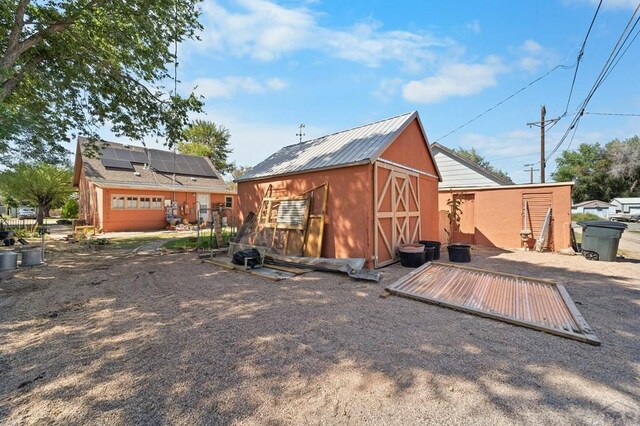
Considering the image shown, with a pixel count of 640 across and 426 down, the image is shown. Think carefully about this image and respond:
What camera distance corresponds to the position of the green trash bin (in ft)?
26.1

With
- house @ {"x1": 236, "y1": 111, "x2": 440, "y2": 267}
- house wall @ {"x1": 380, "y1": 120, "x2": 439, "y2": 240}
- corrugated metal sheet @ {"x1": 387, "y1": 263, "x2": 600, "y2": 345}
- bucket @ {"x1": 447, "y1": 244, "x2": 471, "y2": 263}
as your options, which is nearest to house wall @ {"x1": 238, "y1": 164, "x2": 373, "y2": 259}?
house @ {"x1": 236, "y1": 111, "x2": 440, "y2": 267}

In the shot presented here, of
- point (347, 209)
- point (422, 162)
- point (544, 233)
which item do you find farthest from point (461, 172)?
point (347, 209)

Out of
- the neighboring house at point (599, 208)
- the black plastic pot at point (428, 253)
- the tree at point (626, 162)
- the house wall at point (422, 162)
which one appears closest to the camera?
the black plastic pot at point (428, 253)

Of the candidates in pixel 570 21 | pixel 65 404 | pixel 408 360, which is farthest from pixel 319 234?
pixel 570 21

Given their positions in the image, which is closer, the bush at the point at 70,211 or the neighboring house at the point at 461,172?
the neighboring house at the point at 461,172

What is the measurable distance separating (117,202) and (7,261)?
11.0 metres

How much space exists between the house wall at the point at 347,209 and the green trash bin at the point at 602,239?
679 cm

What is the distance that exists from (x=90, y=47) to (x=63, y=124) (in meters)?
2.93

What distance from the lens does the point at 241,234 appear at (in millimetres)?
9359

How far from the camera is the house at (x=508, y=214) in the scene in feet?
33.6

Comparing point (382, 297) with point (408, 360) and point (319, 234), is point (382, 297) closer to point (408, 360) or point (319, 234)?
point (408, 360)

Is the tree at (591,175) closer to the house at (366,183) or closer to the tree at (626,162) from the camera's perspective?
the tree at (626,162)

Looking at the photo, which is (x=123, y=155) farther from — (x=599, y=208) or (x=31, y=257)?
(x=599, y=208)

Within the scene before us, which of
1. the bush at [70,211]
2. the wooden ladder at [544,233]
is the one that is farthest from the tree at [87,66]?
the bush at [70,211]
